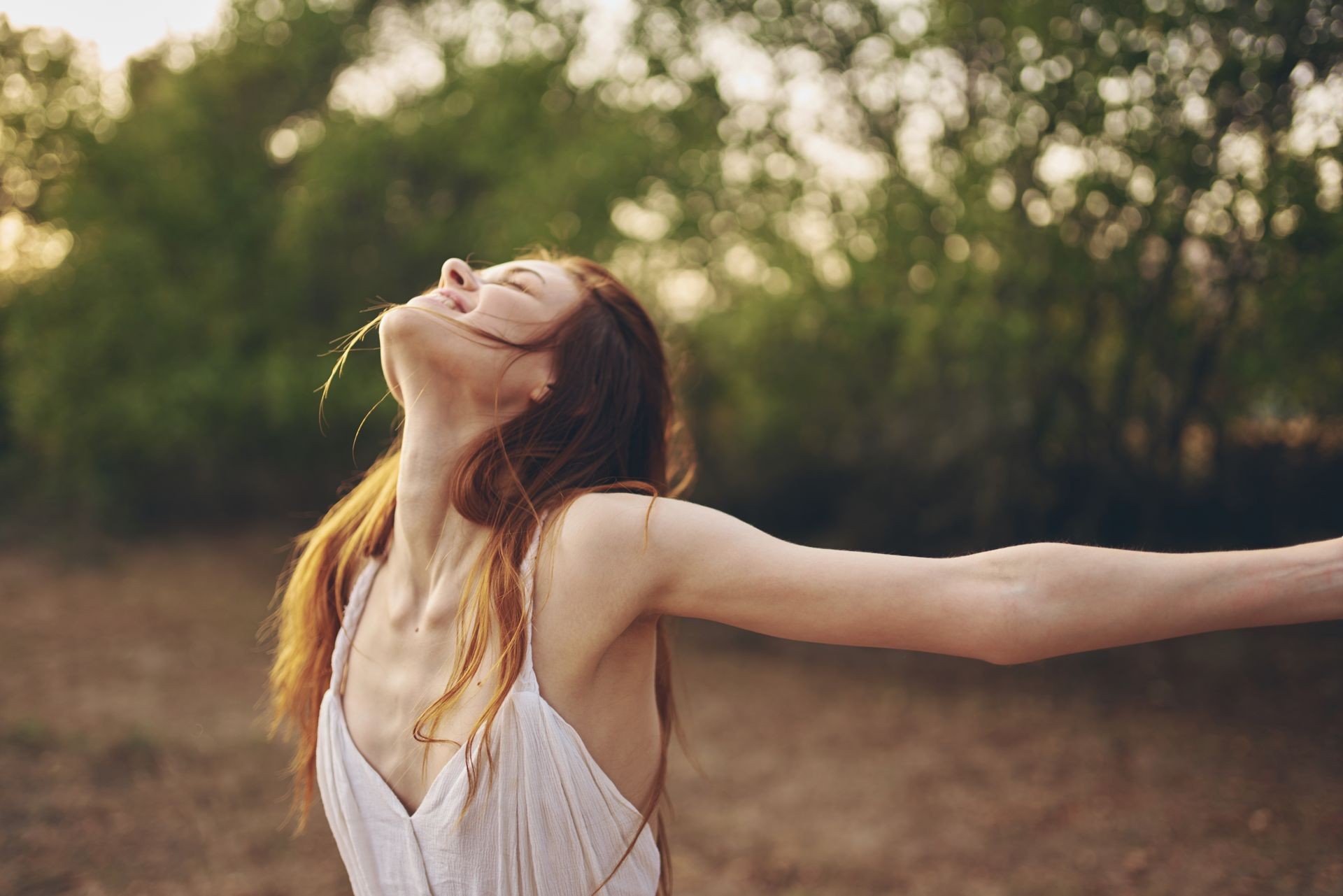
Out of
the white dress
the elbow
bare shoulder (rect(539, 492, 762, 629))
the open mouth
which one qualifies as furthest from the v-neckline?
the elbow

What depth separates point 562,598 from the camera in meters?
1.37

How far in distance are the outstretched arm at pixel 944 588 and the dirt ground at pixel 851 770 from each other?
10.1 feet

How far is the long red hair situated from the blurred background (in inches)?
62.7

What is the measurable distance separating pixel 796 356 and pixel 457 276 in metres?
5.67

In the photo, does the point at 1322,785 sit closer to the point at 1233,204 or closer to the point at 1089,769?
the point at 1089,769

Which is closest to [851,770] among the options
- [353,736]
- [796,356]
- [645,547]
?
[796,356]

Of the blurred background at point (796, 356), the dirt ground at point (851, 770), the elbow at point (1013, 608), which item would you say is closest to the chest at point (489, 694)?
the elbow at point (1013, 608)

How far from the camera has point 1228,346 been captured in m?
5.63

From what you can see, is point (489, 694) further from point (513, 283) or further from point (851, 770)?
point (851, 770)

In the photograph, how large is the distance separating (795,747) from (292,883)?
298cm

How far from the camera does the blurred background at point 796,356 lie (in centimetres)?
450

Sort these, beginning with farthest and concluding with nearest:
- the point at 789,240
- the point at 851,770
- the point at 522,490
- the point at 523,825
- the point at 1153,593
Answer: the point at 789,240 < the point at 851,770 < the point at 522,490 < the point at 523,825 < the point at 1153,593

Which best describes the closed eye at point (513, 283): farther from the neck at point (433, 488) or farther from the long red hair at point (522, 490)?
the neck at point (433, 488)

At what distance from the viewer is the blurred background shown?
450 centimetres
